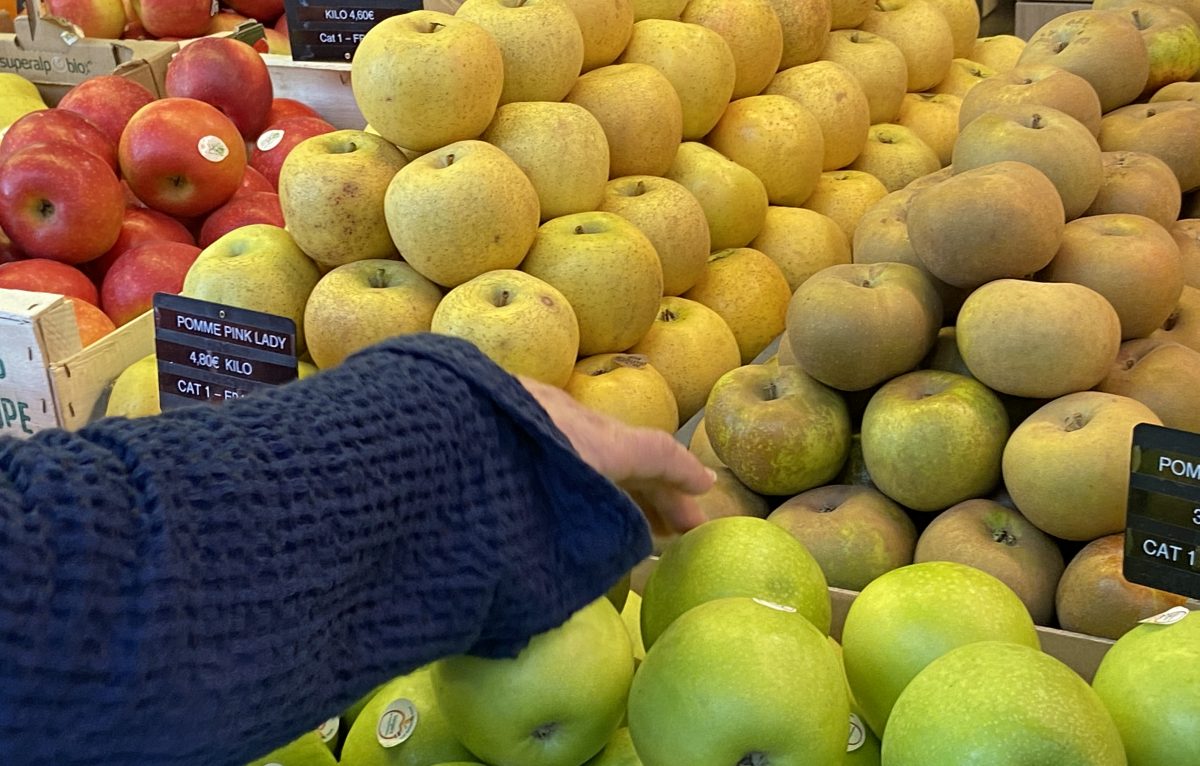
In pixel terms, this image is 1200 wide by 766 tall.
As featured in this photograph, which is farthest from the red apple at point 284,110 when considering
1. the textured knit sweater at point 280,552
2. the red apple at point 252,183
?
the textured knit sweater at point 280,552

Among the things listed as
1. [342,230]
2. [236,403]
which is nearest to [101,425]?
[236,403]

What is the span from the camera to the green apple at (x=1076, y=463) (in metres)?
1.24

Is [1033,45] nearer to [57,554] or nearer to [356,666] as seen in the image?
[356,666]

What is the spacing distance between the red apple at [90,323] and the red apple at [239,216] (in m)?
0.35

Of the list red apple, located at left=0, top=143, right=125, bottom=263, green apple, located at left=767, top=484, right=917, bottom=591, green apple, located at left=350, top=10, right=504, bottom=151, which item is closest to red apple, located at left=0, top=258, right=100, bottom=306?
red apple, located at left=0, top=143, right=125, bottom=263

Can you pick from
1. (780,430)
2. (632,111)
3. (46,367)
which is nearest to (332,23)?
(632,111)

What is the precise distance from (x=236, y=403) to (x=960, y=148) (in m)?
1.20

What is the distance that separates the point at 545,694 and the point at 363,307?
76 centimetres

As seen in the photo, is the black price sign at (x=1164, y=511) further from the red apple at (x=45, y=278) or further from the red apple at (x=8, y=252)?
the red apple at (x=8, y=252)

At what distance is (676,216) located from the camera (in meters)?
1.79

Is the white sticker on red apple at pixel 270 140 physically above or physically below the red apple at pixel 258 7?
below

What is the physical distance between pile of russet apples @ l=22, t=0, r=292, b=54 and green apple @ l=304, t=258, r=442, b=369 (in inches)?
67.4

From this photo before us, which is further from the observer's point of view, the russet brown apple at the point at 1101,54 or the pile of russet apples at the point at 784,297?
the russet brown apple at the point at 1101,54

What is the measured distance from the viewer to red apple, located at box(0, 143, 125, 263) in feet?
6.40
